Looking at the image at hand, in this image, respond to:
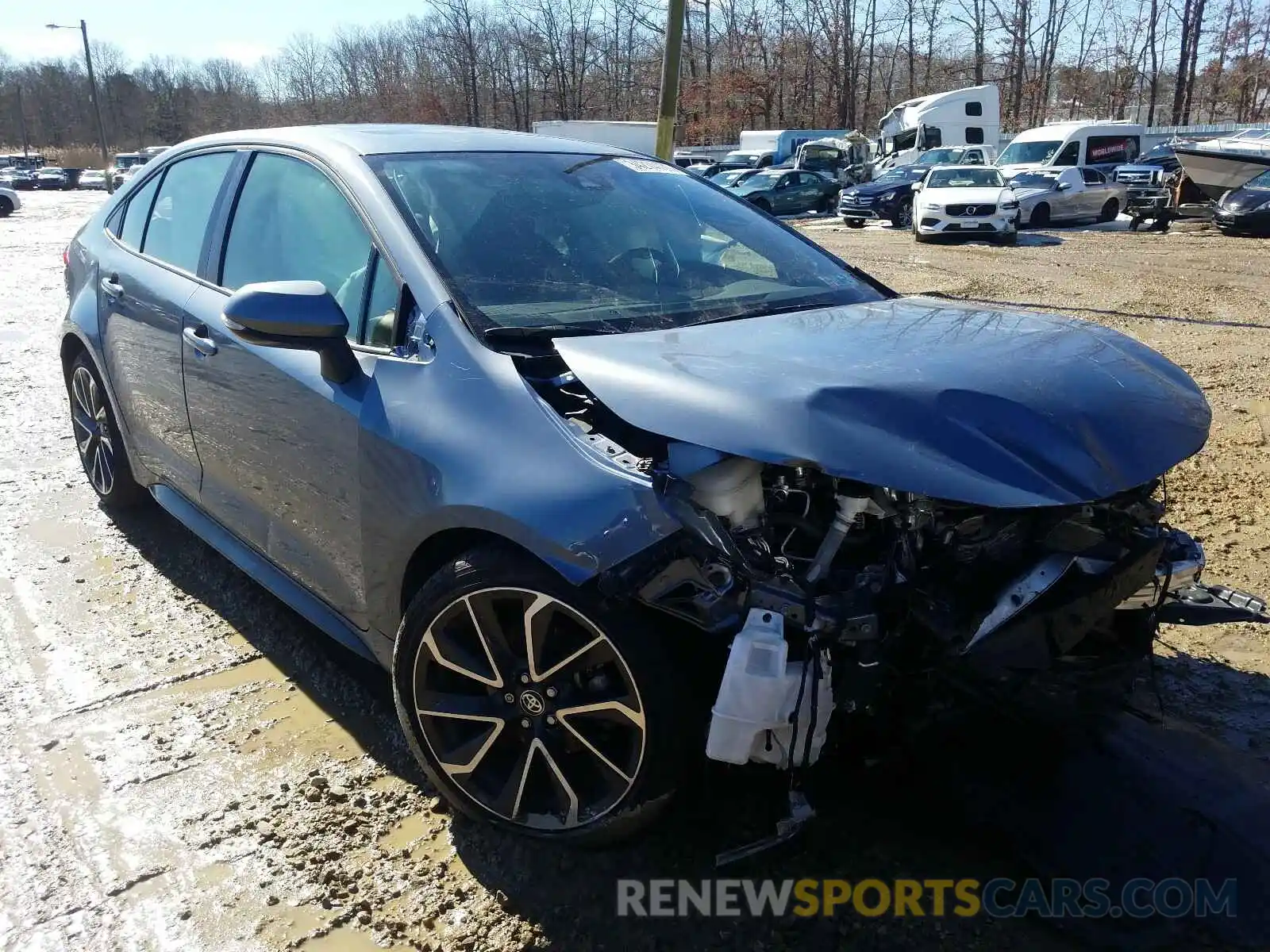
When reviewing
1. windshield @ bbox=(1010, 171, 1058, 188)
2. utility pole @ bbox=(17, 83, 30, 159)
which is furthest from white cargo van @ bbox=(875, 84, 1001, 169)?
utility pole @ bbox=(17, 83, 30, 159)

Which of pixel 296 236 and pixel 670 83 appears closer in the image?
pixel 296 236

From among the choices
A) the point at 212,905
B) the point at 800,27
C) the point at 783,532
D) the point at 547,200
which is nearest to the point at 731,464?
the point at 783,532

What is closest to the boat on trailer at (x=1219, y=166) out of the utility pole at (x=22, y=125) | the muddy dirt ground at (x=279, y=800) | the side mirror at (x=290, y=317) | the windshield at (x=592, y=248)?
the muddy dirt ground at (x=279, y=800)

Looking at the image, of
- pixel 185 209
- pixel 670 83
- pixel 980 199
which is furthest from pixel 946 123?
pixel 185 209

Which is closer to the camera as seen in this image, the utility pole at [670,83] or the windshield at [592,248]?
the windshield at [592,248]

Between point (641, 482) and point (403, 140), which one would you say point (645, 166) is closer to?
point (403, 140)

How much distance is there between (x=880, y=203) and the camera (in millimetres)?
23016

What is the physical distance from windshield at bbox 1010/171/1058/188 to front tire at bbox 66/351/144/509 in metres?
20.5

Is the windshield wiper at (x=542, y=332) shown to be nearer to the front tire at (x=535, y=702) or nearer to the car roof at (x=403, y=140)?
the front tire at (x=535, y=702)

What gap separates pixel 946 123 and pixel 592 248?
109 ft

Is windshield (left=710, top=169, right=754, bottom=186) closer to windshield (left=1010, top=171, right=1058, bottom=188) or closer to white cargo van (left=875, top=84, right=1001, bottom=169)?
white cargo van (left=875, top=84, right=1001, bottom=169)

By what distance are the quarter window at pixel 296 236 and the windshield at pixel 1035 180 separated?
819 inches

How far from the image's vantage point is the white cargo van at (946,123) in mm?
31828

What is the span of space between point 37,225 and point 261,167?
2941cm
